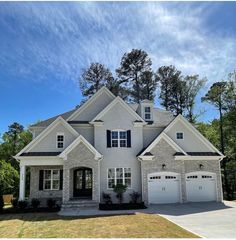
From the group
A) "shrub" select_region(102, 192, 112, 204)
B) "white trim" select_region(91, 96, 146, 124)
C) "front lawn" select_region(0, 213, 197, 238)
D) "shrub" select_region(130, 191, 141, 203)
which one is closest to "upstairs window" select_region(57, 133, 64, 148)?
"white trim" select_region(91, 96, 146, 124)

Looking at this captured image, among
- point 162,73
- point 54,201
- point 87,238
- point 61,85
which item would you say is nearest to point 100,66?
point 162,73

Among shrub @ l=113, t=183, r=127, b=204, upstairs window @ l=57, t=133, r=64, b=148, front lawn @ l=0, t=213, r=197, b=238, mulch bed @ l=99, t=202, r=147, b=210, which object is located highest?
upstairs window @ l=57, t=133, r=64, b=148

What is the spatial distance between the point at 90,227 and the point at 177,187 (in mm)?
11328

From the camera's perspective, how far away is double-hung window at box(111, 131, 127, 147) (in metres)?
24.8

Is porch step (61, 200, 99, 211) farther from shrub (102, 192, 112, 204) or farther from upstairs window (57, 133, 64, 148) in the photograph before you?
upstairs window (57, 133, 64, 148)

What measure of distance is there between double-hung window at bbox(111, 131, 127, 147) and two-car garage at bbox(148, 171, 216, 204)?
3400mm

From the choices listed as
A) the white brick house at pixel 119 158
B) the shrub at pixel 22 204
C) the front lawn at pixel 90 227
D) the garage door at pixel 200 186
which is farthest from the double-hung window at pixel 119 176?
the front lawn at pixel 90 227

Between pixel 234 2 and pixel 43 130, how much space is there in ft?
57.1

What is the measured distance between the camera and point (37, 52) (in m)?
17.5

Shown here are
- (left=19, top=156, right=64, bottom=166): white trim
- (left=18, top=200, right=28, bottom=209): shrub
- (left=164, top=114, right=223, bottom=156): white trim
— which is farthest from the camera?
(left=164, top=114, right=223, bottom=156): white trim

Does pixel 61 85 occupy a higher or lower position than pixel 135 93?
lower

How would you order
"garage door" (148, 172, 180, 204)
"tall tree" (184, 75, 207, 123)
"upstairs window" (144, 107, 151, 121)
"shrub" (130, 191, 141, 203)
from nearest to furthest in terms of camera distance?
"shrub" (130, 191, 141, 203) < "garage door" (148, 172, 180, 204) < "upstairs window" (144, 107, 151, 121) < "tall tree" (184, 75, 207, 123)

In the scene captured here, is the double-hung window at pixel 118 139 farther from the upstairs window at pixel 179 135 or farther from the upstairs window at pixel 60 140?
the upstairs window at pixel 179 135

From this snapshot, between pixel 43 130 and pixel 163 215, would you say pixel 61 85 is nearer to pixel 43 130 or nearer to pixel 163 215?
pixel 43 130
